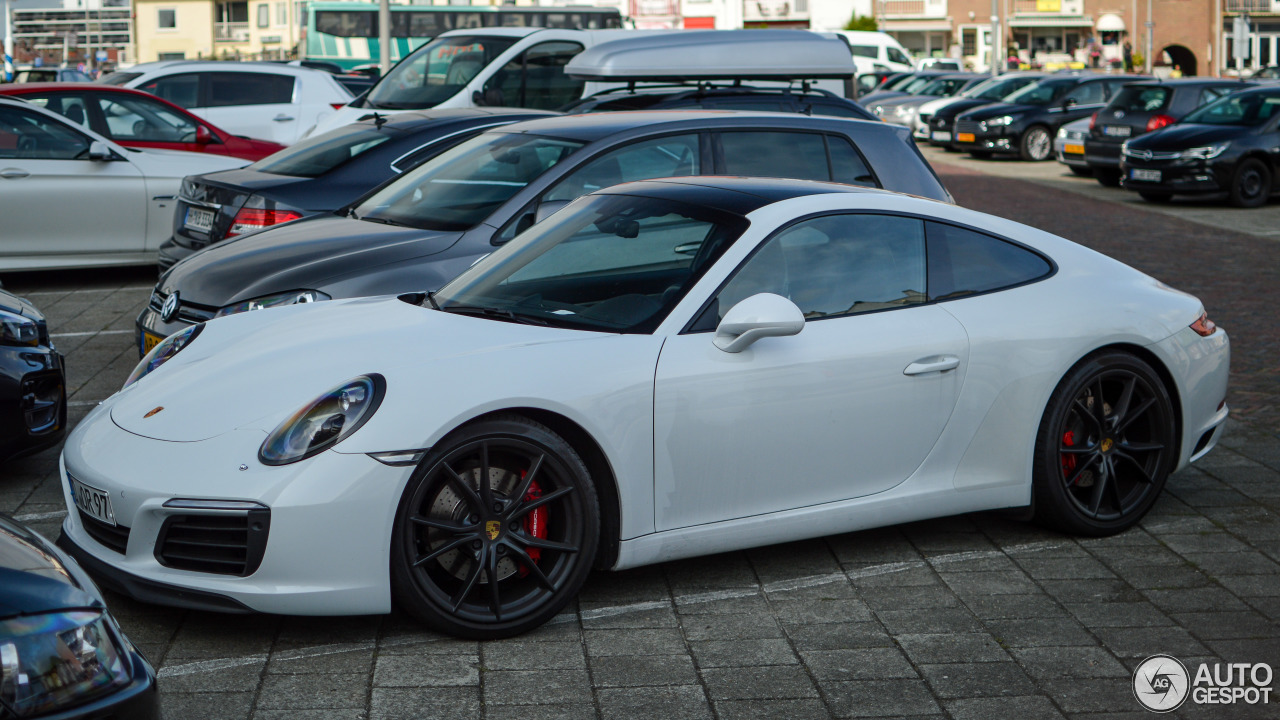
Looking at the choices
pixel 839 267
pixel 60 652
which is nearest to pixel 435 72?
pixel 839 267

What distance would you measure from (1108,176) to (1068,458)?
1655 centimetres

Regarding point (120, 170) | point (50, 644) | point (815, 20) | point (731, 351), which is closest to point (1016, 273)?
point (731, 351)

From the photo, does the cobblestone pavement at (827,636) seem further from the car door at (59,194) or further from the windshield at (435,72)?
the windshield at (435,72)

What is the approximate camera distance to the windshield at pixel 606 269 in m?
4.31

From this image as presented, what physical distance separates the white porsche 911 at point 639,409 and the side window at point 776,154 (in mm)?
1816

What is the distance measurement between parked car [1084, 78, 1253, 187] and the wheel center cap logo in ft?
53.5

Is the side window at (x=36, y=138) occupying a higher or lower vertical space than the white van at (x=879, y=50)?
lower

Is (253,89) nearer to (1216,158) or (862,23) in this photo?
(1216,158)

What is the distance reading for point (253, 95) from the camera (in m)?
16.3

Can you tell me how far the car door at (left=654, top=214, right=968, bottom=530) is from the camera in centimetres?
414

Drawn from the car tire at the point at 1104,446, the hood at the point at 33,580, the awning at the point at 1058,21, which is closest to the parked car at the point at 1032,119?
the car tire at the point at 1104,446

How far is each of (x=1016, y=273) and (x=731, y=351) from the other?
131cm

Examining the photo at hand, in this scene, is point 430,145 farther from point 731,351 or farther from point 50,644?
point 50,644

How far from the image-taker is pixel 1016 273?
16.0 feet
